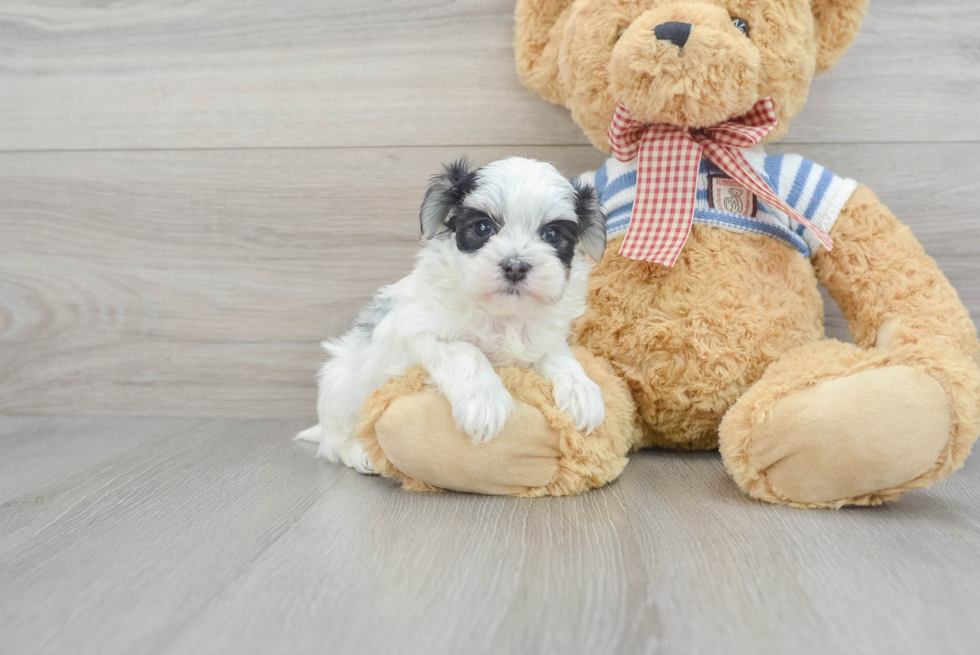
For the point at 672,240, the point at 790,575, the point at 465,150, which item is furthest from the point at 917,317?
the point at 465,150

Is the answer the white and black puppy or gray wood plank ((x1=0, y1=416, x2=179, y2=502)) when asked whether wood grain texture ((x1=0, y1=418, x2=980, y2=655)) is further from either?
the white and black puppy

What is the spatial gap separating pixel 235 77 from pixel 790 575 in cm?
176

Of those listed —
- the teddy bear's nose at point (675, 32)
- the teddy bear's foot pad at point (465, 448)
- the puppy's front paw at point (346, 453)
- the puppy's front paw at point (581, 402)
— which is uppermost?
the teddy bear's nose at point (675, 32)

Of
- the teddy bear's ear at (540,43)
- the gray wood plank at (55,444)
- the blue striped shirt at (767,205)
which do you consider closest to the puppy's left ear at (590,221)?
the blue striped shirt at (767,205)

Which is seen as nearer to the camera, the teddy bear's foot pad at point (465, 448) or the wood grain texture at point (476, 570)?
the wood grain texture at point (476, 570)

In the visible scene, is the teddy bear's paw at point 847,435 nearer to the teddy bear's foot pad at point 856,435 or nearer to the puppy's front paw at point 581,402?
the teddy bear's foot pad at point 856,435

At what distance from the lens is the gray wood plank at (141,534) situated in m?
0.81

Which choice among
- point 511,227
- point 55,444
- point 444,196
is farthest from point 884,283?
point 55,444

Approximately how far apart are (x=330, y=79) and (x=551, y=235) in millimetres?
934

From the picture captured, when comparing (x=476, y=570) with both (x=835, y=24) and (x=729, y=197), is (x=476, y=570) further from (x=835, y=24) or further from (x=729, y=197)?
(x=835, y=24)

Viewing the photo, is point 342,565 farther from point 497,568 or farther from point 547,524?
point 547,524

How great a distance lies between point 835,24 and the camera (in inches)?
57.5

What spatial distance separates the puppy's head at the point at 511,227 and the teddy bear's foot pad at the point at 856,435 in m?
0.45

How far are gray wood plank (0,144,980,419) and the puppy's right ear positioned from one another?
20.9 inches
